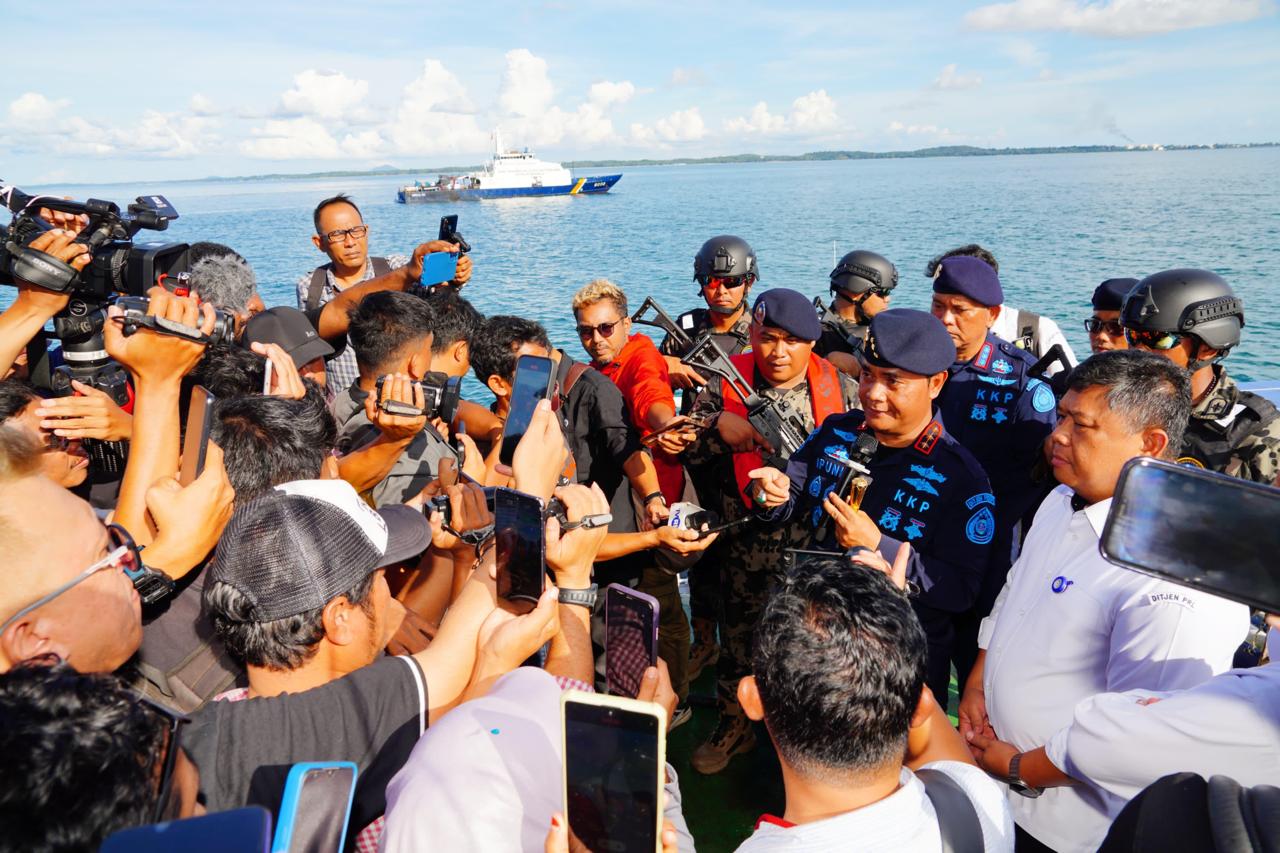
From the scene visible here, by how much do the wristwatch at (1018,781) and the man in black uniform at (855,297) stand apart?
3.79 m

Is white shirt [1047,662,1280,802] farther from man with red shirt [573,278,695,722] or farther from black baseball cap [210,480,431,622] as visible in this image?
man with red shirt [573,278,695,722]

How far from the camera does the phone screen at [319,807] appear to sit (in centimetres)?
123

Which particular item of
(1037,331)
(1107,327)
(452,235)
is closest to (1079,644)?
(1107,327)

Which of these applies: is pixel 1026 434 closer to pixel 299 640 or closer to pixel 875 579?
pixel 875 579

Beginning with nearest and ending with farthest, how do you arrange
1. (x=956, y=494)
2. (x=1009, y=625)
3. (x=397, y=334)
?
(x=1009, y=625) < (x=956, y=494) < (x=397, y=334)

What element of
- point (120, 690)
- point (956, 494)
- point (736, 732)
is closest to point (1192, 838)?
point (120, 690)

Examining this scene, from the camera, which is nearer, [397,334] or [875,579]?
[875,579]

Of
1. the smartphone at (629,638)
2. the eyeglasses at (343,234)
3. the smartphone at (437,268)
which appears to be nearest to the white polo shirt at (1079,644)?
the smartphone at (629,638)

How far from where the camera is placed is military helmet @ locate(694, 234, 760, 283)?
15.7ft

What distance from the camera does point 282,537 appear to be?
175cm

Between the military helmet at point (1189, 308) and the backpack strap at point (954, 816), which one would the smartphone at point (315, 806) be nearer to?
the backpack strap at point (954, 816)

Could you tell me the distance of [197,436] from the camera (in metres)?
2.34

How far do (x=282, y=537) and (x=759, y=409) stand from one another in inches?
89.5

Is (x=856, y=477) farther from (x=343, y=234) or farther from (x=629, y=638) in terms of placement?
(x=343, y=234)
